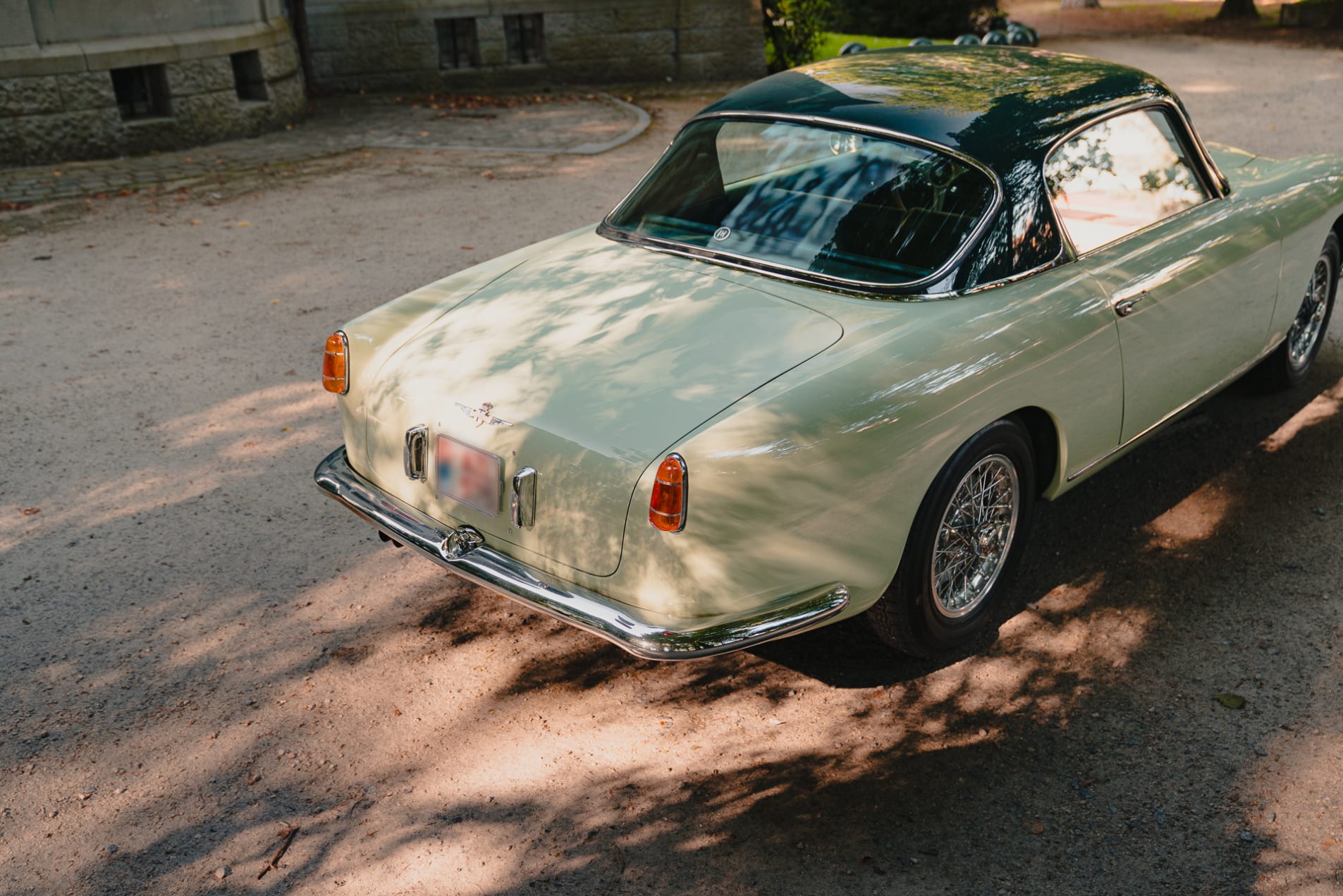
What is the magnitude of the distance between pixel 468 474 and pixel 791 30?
13.0 m

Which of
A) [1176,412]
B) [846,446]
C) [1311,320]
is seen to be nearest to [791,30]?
[1311,320]

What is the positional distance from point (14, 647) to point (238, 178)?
7046mm

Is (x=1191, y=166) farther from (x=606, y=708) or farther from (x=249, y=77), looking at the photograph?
(x=249, y=77)

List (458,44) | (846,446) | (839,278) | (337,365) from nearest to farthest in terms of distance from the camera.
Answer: (846,446), (839,278), (337,365), (458,44)

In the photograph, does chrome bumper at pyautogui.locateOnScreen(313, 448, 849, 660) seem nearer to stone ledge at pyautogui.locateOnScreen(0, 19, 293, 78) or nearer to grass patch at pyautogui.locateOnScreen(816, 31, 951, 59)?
stone ledge at pyautogui.locateOnScreen(0, 19, 293, 78)

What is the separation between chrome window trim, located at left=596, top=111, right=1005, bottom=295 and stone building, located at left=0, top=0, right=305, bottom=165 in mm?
7966

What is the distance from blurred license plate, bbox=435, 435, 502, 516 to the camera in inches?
133

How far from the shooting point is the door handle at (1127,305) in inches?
157

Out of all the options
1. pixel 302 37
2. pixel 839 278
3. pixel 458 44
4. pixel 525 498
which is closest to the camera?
pixel 525 498

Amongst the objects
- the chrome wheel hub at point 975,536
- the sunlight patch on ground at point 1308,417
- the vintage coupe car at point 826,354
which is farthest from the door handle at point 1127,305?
the sunlight patch on ground at point 1308,417

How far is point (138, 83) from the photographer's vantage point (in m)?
11.0

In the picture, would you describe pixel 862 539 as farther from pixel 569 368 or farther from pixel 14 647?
pixel 14 647

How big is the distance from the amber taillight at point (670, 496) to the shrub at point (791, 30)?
1287 cm

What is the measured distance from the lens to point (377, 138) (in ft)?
38.0
